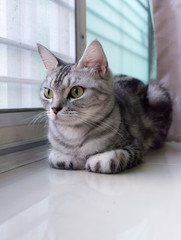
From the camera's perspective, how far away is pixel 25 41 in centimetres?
131

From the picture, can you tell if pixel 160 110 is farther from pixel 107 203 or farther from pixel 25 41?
pixel 107 203

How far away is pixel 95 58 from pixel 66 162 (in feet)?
1.39

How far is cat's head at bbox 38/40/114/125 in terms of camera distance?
105cm

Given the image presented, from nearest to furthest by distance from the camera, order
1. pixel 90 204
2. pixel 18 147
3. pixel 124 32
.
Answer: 1. pixel 90 204
2. pixel 18 147
3. pixel 124 32

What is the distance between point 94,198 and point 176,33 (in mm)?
1398

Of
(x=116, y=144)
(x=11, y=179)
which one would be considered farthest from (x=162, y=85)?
(x=11, y=179)

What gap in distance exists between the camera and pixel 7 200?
0.80 m

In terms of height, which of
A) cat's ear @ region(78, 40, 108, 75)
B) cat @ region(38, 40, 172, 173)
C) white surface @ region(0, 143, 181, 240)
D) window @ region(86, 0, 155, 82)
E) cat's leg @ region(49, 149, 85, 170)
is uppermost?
window @ region(86, 0, 155, 82)

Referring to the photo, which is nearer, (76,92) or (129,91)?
(76,92)

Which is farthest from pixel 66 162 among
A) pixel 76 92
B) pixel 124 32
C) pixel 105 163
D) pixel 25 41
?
pixel 124 32

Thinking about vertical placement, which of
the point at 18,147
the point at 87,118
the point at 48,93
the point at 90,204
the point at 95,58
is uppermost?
the point at 95,58

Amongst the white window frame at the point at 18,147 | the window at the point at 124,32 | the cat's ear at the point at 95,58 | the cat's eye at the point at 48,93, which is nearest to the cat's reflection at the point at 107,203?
the white window frame at the point at 18,147

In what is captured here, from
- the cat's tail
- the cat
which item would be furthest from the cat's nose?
the cat's tail

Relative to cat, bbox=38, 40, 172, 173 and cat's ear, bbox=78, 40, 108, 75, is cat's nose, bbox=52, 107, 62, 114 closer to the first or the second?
cat, bbox=38, 40, 172, 173
